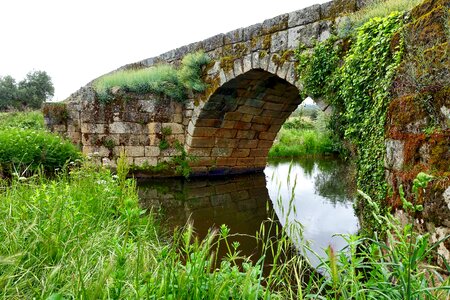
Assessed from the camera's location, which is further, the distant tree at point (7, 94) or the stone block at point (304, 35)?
the distant tree at point (7, 94)

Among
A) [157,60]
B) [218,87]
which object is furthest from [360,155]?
[157,60]

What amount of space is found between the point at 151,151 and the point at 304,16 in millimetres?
4212

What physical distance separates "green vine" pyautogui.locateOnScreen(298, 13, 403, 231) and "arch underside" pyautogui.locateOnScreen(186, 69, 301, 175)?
221cm

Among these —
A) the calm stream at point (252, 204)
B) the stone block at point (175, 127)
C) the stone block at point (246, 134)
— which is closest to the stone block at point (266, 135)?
the stone block at point (246, 134)

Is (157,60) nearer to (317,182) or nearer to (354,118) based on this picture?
(317,182)

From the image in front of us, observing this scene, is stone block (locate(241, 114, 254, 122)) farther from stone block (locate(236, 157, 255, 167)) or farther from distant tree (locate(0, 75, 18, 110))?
distant tree (locate(0, 75, 18, 110))

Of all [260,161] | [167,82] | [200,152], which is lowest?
[260,161]

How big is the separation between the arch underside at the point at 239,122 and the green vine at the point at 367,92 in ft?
7.25

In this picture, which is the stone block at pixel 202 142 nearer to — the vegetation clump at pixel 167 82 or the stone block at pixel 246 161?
the vegetation clump at pixel 167 82

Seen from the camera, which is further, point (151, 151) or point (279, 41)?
point (151, 151)

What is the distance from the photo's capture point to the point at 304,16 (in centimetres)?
489

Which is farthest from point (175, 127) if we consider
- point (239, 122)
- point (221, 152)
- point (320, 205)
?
point (320, 205)

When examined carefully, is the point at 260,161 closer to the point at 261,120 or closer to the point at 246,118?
the point at 261,120

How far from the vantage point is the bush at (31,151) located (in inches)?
201
